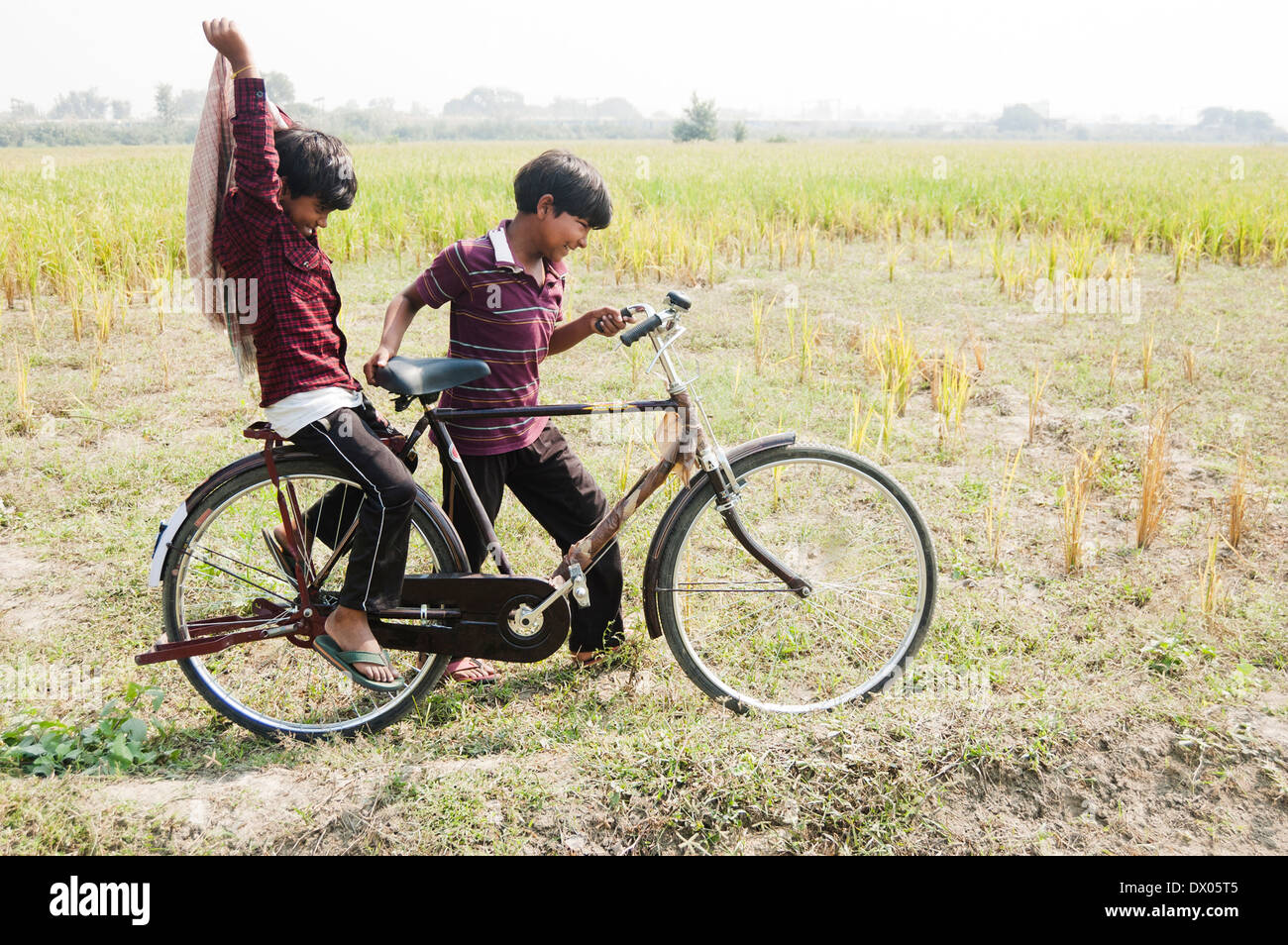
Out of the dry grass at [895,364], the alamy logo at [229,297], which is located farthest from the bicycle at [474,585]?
the dry grass at [895,364]

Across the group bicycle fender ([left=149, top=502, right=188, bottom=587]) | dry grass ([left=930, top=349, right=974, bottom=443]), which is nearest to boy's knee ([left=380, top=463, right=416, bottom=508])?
bicycle fender ([left=149, top=502, right=188, bottom=587])

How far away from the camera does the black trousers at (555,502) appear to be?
106 inches

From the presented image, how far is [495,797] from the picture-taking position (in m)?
2.27

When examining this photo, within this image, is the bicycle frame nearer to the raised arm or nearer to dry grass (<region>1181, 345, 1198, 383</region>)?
the raised arm

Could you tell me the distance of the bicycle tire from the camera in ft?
8.21

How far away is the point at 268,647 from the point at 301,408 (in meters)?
1.14

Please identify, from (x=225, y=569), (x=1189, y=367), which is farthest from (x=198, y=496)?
(x=1189, y=367)

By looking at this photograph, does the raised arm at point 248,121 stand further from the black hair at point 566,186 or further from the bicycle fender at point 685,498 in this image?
the bicycle fender at point 685,498

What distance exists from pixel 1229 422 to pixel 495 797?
4639 millimetres

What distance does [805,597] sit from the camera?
2.67 m
